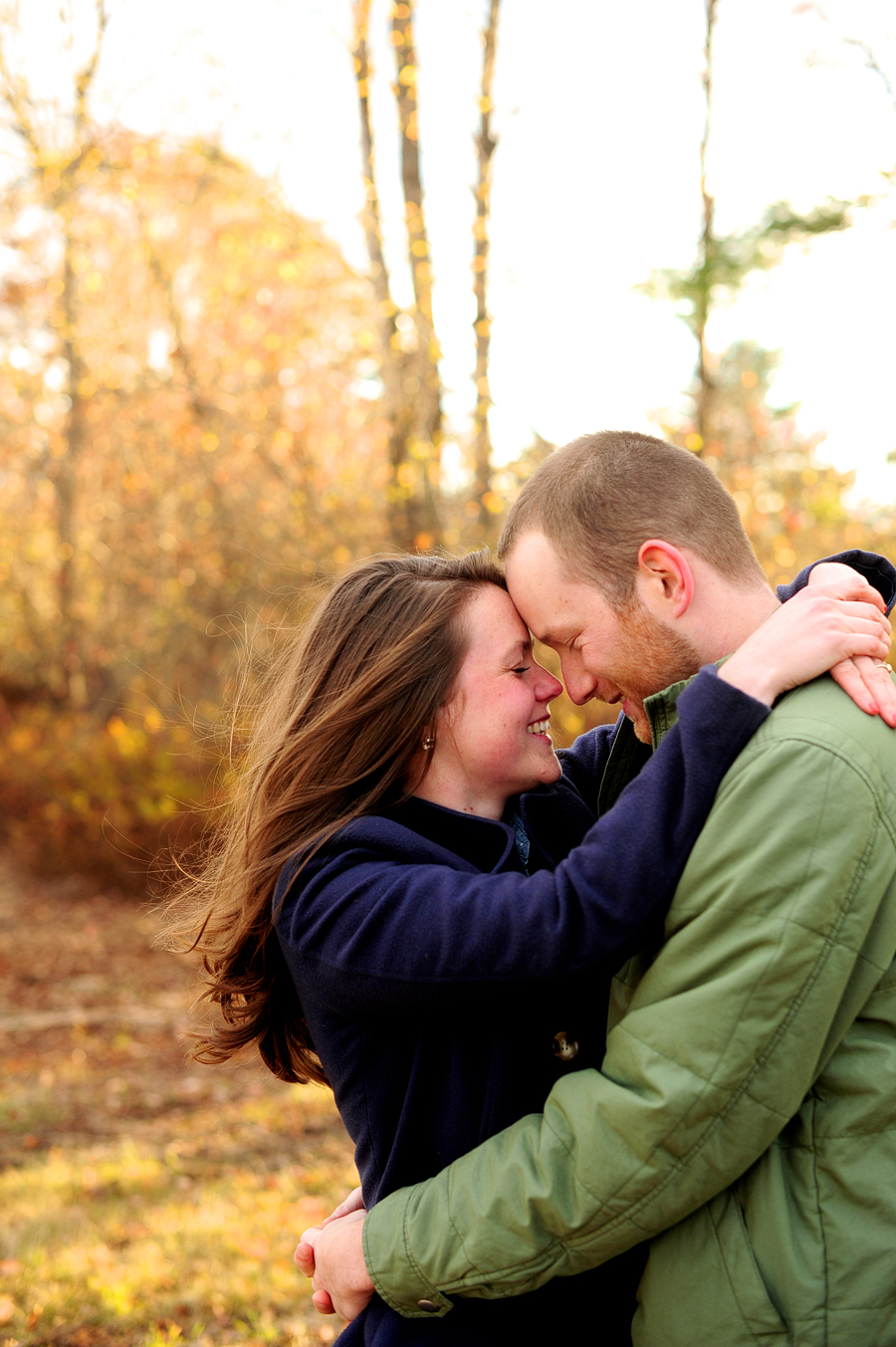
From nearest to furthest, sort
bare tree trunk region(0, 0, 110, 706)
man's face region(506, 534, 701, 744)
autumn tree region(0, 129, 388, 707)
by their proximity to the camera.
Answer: man's face region(506, 534, 701, 744) → autumn tree region(0, 129, 388, 707) → bare tree trunk region(0, 0, 110, 706)

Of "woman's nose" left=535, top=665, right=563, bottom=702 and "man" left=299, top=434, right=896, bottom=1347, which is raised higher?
"woman's nose" left=535, top=665, right=563, bottom=702

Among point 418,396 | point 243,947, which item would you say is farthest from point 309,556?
point 243,947

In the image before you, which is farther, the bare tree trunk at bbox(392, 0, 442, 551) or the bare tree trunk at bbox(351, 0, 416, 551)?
the bare tree trunk at bbox(351, 0, 416, 551)

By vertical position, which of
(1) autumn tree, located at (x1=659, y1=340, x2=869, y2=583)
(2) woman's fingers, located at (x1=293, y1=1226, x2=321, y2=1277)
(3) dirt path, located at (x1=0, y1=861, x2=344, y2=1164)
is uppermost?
(2) woman's fingers, located at (x1=293, y1=1226, x2=321, y2=1277)

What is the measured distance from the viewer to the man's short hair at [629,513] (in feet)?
6.79

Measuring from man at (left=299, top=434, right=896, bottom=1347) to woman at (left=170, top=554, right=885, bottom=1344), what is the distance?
10 centimetres

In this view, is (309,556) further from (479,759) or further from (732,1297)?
(732,1297)

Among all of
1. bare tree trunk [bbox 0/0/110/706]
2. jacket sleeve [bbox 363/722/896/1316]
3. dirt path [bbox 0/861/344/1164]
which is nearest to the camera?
jacket sleeve [bbox 363/722/896/1316]

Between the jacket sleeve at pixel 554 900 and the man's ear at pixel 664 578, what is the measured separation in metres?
0.31

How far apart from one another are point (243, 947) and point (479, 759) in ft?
2.03

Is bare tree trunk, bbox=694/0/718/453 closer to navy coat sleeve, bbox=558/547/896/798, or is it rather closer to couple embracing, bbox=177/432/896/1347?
navy coat sleeve, bbox=558/547/896/798

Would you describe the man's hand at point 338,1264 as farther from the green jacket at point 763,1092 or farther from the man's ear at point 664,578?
the man's ear at point 664,578

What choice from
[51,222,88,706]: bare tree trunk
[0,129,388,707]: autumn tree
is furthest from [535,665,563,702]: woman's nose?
[51,222,88,706]: bare tree trunk

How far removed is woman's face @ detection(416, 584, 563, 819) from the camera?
2186mm
